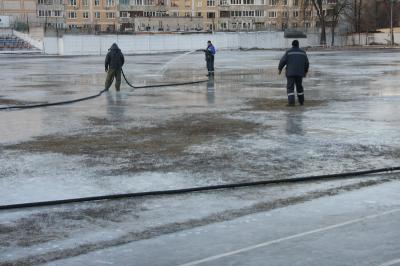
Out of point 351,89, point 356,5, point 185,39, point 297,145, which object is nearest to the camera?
point 297,145

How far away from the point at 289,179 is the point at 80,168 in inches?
123

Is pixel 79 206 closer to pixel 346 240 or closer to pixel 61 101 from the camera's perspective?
pixel 346 240

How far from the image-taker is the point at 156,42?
8119cm

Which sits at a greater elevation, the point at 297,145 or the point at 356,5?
the point at 356,5

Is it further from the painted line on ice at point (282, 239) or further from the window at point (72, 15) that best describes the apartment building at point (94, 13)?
the painted line on ice at point (282, 239)

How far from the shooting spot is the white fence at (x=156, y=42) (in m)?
75.8

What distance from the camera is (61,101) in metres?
20.6

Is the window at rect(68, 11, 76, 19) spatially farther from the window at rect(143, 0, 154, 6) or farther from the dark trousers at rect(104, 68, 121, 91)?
the dark trousers at rect(104, 68, 121, 91)

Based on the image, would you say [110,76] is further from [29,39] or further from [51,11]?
[51,11]

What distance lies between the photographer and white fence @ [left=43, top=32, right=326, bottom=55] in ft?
249

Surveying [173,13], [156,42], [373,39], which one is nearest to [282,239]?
[156,42]

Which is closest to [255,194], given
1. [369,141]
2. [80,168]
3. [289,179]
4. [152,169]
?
[289,179]

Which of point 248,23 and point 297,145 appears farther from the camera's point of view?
point 248,23

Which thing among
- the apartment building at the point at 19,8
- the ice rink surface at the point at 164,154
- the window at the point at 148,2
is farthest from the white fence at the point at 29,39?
the ice rink surface at the point at 164,154
